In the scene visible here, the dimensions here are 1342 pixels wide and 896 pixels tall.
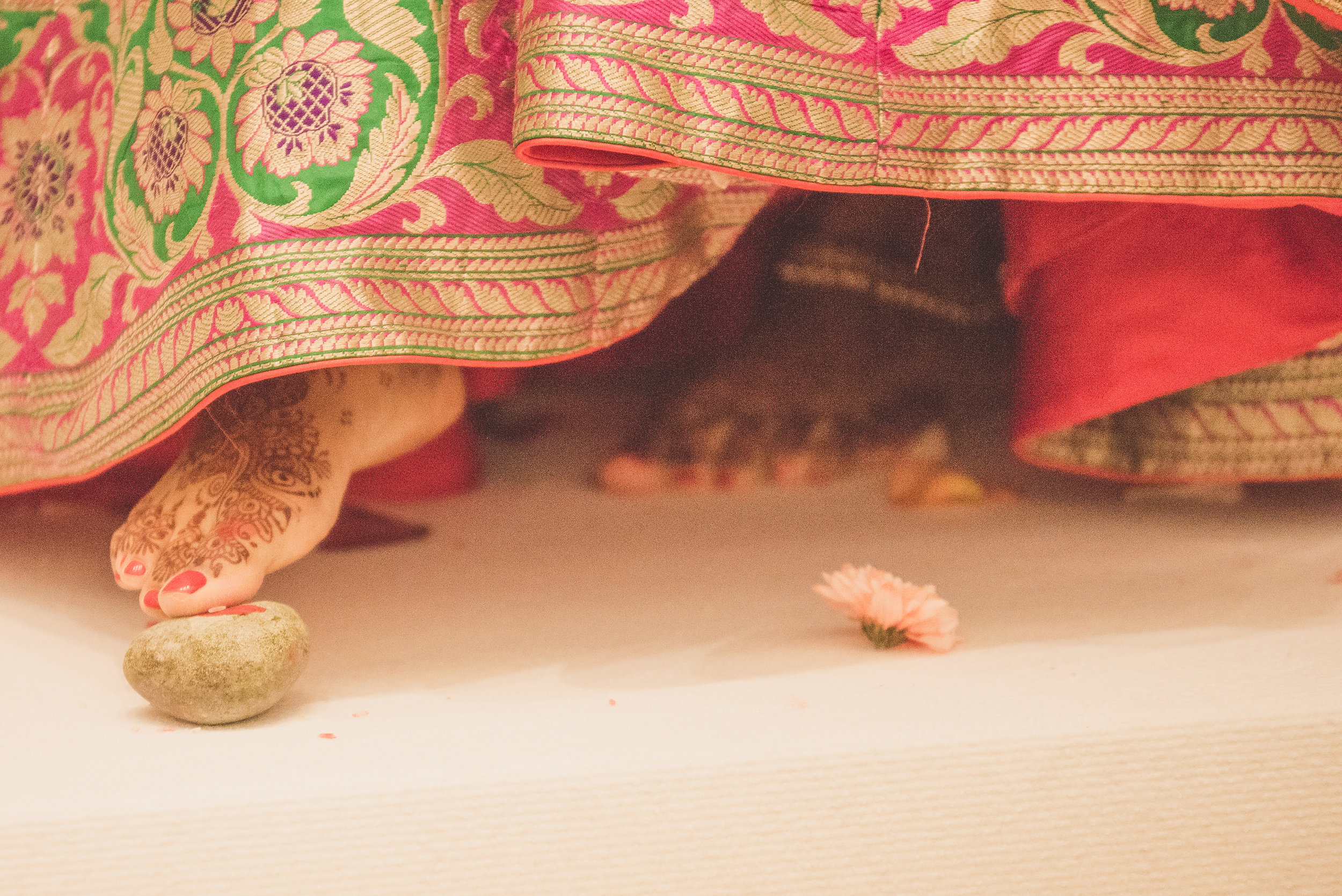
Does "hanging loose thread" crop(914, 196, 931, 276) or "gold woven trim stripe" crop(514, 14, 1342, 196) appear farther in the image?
"hanging loose thread" crop(914, 196, 931, 276)

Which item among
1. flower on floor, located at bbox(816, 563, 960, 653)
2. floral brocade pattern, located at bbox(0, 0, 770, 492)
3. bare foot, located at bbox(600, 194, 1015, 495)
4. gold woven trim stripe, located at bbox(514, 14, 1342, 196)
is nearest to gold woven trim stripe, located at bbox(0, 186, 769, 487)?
floral brocade pattern, located at bbox(0, 0, 770, 492)

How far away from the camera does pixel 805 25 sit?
1.92ft

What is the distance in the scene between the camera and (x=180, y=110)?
637 mm

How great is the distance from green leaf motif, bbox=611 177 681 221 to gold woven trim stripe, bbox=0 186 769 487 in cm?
1

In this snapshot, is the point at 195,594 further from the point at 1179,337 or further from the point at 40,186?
the point at 1179,337

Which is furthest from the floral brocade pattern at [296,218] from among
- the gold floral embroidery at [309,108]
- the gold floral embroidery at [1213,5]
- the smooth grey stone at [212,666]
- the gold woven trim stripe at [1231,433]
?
the gold woven trim stripe at [1231,433]

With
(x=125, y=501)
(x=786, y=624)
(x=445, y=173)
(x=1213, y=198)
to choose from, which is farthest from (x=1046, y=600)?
(x=125, y=501)

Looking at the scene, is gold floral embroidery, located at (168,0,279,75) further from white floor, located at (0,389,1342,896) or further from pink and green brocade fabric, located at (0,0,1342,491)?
white floor, located at (0,389,1342,896)

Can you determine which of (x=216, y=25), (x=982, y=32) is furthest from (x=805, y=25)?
(x=216, y=25)

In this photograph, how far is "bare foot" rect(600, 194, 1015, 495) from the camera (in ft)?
3.46

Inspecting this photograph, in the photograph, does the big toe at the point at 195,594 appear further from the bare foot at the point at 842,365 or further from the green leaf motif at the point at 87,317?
the bare foot at the point at 842,365

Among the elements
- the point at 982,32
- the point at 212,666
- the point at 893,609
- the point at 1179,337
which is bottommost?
the point at 212,666

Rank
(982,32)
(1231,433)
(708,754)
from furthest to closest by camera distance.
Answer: (1231,433)
(982,32)
(708,754)

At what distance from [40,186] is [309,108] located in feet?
0.94
